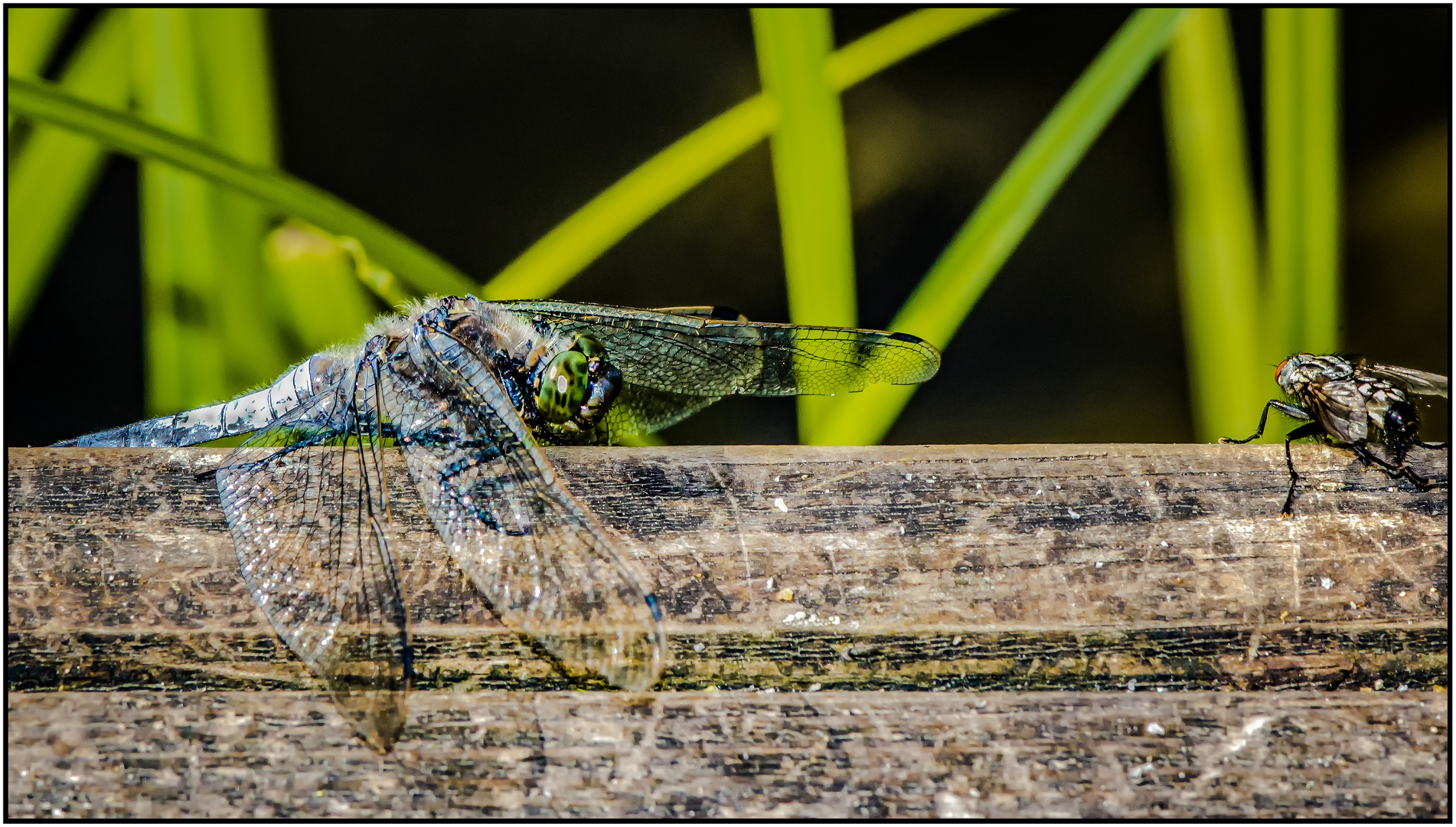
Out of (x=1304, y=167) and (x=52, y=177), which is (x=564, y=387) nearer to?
(x=52, y=177)

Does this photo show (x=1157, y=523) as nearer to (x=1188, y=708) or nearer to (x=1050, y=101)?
(x=1188, y=708)

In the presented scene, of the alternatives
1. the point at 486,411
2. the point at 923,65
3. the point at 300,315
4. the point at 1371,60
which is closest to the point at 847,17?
the point at 923,65

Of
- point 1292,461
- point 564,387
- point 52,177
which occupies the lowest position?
point 1292,461

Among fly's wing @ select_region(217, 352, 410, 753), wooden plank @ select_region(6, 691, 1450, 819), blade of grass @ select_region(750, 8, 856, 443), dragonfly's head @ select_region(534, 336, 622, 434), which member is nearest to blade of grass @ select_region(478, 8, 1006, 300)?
blade of grass @ select_region(750, 8, 856, 443)

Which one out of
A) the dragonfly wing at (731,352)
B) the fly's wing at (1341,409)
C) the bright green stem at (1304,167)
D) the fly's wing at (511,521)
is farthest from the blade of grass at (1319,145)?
the fly's wing at (511,521)

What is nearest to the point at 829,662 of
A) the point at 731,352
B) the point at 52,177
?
the point at 731,352

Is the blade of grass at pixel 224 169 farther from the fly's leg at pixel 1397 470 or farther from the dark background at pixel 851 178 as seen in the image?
Result: the fly's leg at pixel 1397 470
